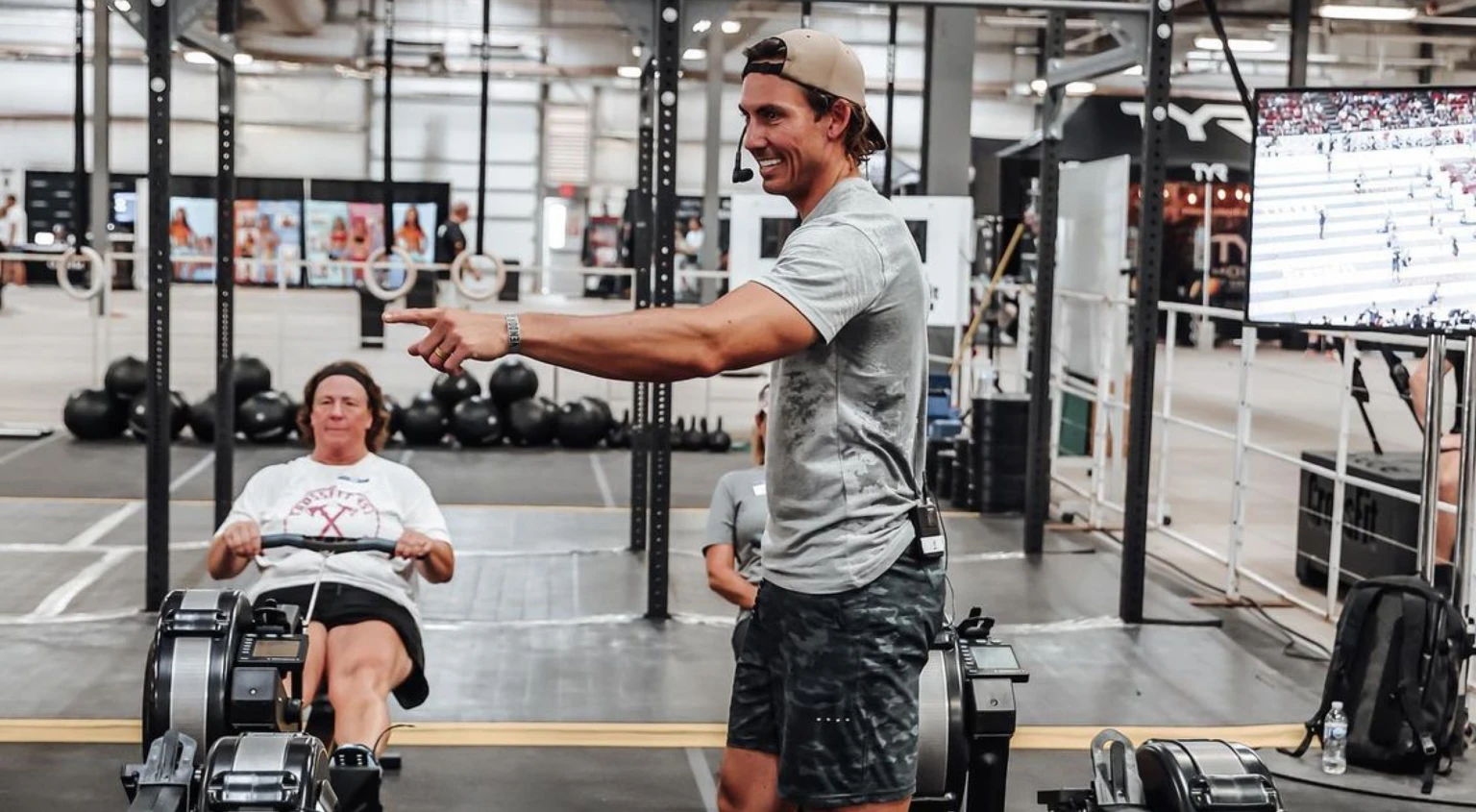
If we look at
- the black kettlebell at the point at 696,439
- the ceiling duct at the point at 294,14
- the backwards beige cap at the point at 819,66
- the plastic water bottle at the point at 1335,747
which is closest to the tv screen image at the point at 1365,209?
the plastic water bottle at the point at 1335,747

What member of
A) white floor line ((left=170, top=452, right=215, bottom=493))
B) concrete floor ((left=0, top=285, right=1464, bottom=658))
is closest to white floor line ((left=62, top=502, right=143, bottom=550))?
white floor line ((left=170, top=452, right=215, bottom=493))

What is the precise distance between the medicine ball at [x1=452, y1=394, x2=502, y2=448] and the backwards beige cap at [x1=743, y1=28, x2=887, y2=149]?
791cm

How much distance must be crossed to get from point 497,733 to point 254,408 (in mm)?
5834

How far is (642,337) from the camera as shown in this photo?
65.3 inches

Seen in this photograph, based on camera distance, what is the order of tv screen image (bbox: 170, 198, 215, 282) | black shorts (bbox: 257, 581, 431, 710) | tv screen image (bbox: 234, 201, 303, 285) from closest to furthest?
1. black shorts (bbox: 257, 581, 431, 710)
2. tv screen image (bbox: 170, 198, 215, 282)
3. tv screen image (bbox: 234, 201, 303, 285)

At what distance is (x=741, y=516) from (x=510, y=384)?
6.11m

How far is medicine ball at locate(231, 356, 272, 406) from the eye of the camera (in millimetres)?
9695

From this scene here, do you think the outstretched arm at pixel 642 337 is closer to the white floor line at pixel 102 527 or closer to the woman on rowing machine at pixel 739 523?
the woman on rowing machine at pixel 739 523

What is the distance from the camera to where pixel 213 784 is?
7.63 ft

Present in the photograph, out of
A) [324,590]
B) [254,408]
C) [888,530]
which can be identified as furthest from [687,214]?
[888,530]

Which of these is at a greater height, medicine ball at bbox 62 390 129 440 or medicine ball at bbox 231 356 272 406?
medicine ball at bbox 231 356 272 406

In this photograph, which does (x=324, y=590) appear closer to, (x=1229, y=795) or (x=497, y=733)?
(x=497, y=733)

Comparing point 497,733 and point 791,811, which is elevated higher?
point 791,811

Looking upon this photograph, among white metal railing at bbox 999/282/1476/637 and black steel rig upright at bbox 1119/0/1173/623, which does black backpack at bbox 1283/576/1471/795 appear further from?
black steel rig upright at bbox 1119/0/1173/623
